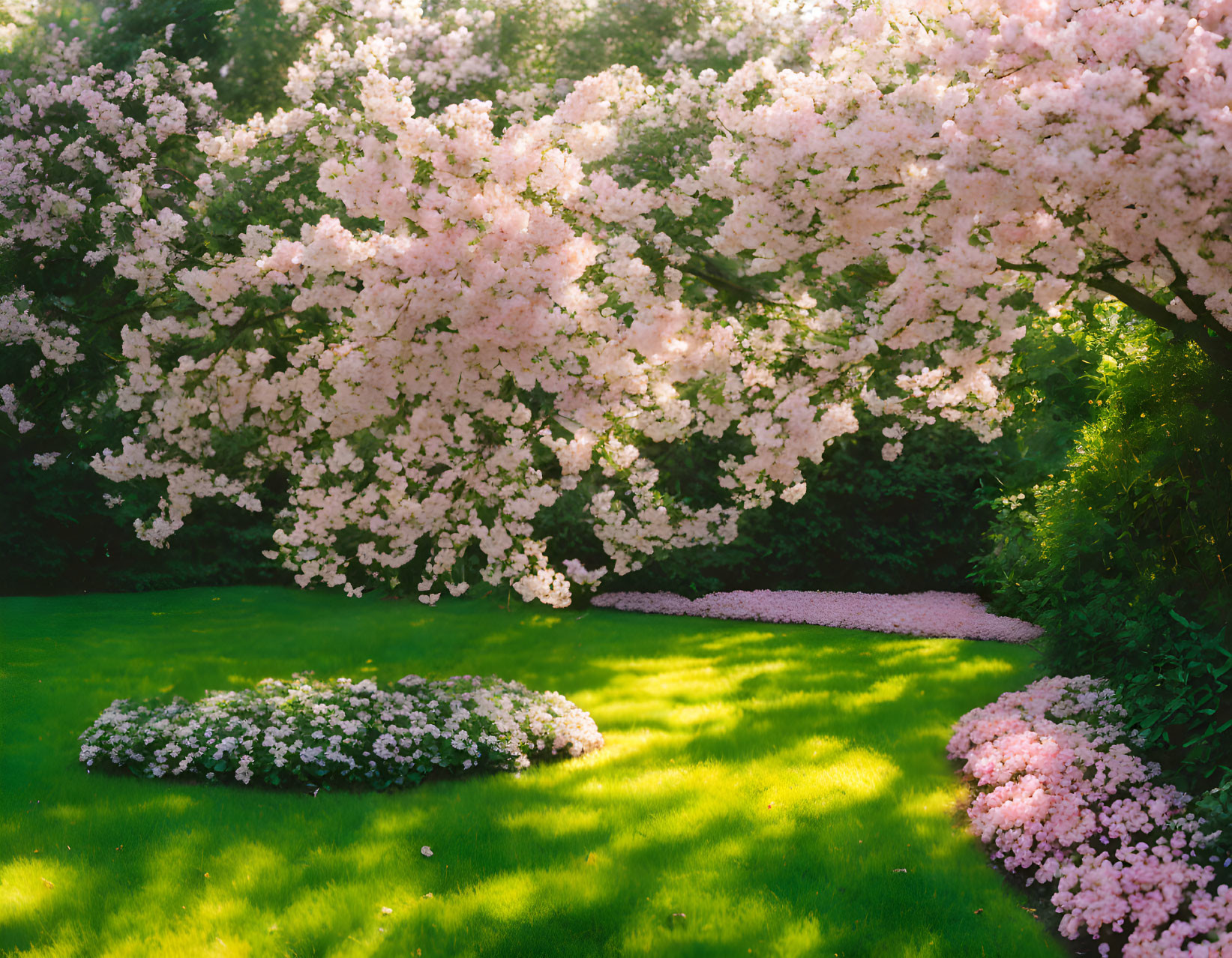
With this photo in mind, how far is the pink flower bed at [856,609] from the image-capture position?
13.8m

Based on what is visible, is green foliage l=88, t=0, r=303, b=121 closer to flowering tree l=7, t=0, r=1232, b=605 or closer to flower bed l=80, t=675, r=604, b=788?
flowering tree l=7, t=0, r=1232, b=605

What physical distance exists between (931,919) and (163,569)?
17.6 m

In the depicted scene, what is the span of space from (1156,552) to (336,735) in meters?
6.03

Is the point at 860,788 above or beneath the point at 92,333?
beneath

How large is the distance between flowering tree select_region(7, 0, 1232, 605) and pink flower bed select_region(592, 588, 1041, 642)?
545 centimetres

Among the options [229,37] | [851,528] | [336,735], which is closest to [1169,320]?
[336,735]

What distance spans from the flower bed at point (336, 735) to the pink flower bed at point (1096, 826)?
129 inches

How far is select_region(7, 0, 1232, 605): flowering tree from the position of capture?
171 inches

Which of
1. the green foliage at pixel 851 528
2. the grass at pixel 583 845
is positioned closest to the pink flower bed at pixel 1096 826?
the grass at pixel 583 845

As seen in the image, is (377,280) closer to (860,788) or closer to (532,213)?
(532,213)

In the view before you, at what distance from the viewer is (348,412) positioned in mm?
7332

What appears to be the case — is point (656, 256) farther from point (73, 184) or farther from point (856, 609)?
point (856, 609)

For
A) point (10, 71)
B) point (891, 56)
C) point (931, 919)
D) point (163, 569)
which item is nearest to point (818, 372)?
point (891, 56)

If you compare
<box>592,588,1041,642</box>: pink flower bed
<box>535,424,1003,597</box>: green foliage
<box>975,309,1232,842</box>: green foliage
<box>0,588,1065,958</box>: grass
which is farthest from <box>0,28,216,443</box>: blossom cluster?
<box>592,588,1041,642</box>: pink flower bed
